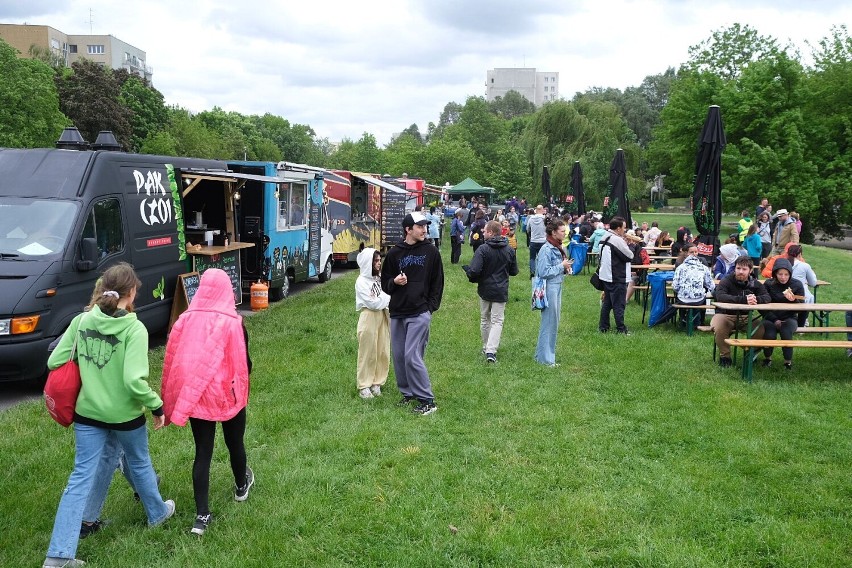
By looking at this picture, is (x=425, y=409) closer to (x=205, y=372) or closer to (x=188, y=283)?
(x=205, y=372)

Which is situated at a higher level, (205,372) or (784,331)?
(205,372)

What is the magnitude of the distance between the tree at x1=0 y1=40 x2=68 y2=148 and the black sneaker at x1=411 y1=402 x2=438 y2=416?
35065mm

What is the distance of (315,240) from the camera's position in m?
17.8

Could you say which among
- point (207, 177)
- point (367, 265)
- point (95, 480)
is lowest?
point (95, 480)

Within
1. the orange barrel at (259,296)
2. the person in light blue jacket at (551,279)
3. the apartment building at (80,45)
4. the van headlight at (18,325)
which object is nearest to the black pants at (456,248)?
the orange barrel at (259,296)

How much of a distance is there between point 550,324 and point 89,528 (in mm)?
6164

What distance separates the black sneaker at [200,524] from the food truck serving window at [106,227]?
5.27 meters

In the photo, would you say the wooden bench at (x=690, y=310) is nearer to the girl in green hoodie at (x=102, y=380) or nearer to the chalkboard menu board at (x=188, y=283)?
the chalkboard menu board at (x=188, y=283)

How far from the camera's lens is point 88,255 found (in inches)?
337

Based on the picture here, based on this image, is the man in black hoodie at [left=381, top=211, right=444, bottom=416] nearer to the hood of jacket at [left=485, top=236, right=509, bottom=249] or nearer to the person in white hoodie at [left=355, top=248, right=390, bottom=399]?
the person in white hoodie at [left=355, top=248, right=390, bottom=399]

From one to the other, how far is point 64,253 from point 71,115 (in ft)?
146

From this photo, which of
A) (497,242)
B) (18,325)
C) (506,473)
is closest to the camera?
(506,473)

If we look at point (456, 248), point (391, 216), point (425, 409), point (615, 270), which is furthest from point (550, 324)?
point (391, 216)

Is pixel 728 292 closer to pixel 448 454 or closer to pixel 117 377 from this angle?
pixel 448 454
